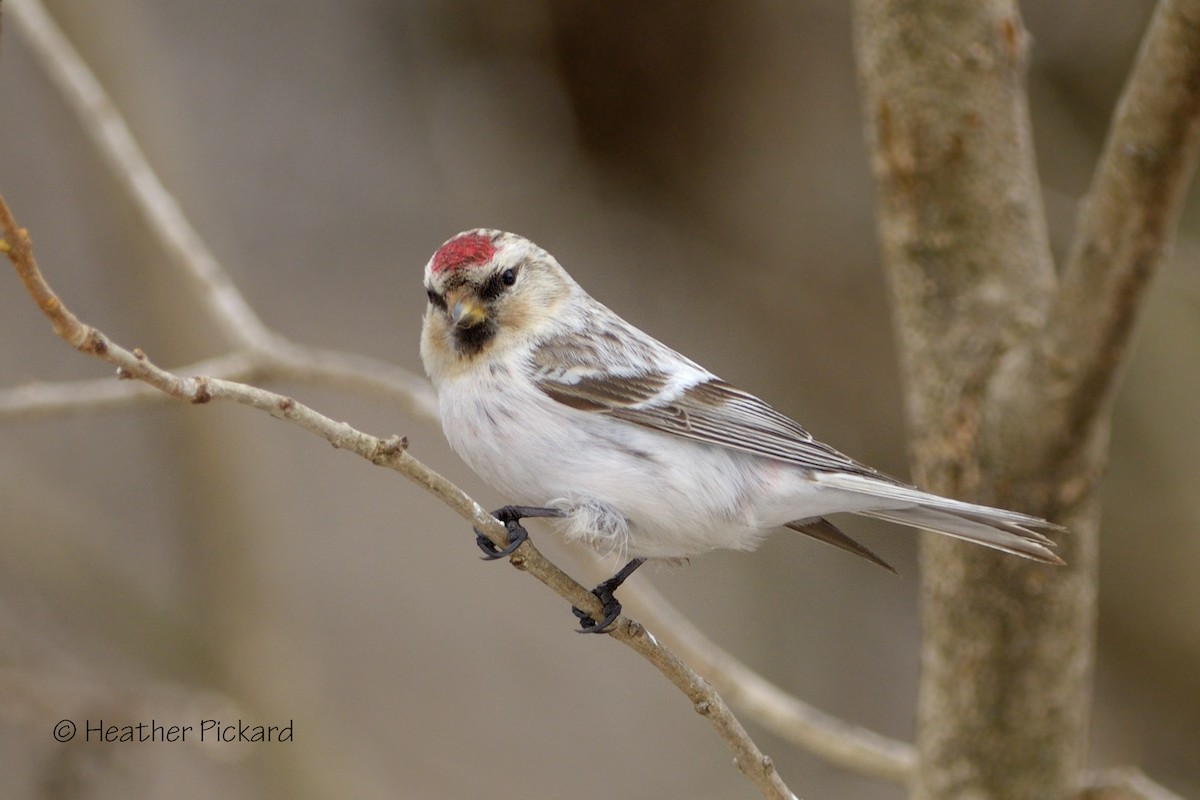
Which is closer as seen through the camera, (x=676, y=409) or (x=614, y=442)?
(x=614, y=442)

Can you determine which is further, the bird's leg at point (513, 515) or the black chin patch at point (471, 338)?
the black chin patch at point (471, 338)

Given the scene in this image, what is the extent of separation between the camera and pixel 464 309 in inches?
101

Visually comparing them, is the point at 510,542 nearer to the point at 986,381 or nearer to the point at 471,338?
the point at 471,338

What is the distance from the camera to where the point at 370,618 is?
18.6 feet

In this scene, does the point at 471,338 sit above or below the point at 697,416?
above

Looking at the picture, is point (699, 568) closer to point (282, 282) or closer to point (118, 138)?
point (282, 282)

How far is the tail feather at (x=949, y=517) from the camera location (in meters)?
2.27

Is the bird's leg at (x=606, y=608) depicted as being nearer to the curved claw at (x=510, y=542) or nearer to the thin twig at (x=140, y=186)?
the curved claw at (x=510, y=542)

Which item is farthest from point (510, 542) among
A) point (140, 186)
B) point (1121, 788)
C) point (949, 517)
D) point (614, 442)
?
point (1121, 788)

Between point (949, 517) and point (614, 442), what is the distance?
2.28ft

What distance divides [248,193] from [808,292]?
9.89 feet

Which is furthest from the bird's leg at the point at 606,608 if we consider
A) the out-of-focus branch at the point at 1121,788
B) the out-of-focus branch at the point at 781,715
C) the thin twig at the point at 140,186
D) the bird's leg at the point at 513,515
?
the out-of-focus branch at the point at 1121,788

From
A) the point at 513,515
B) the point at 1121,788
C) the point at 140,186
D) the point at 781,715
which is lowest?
the point at 1121,788

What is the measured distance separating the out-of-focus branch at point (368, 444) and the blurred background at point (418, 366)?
2691mm
